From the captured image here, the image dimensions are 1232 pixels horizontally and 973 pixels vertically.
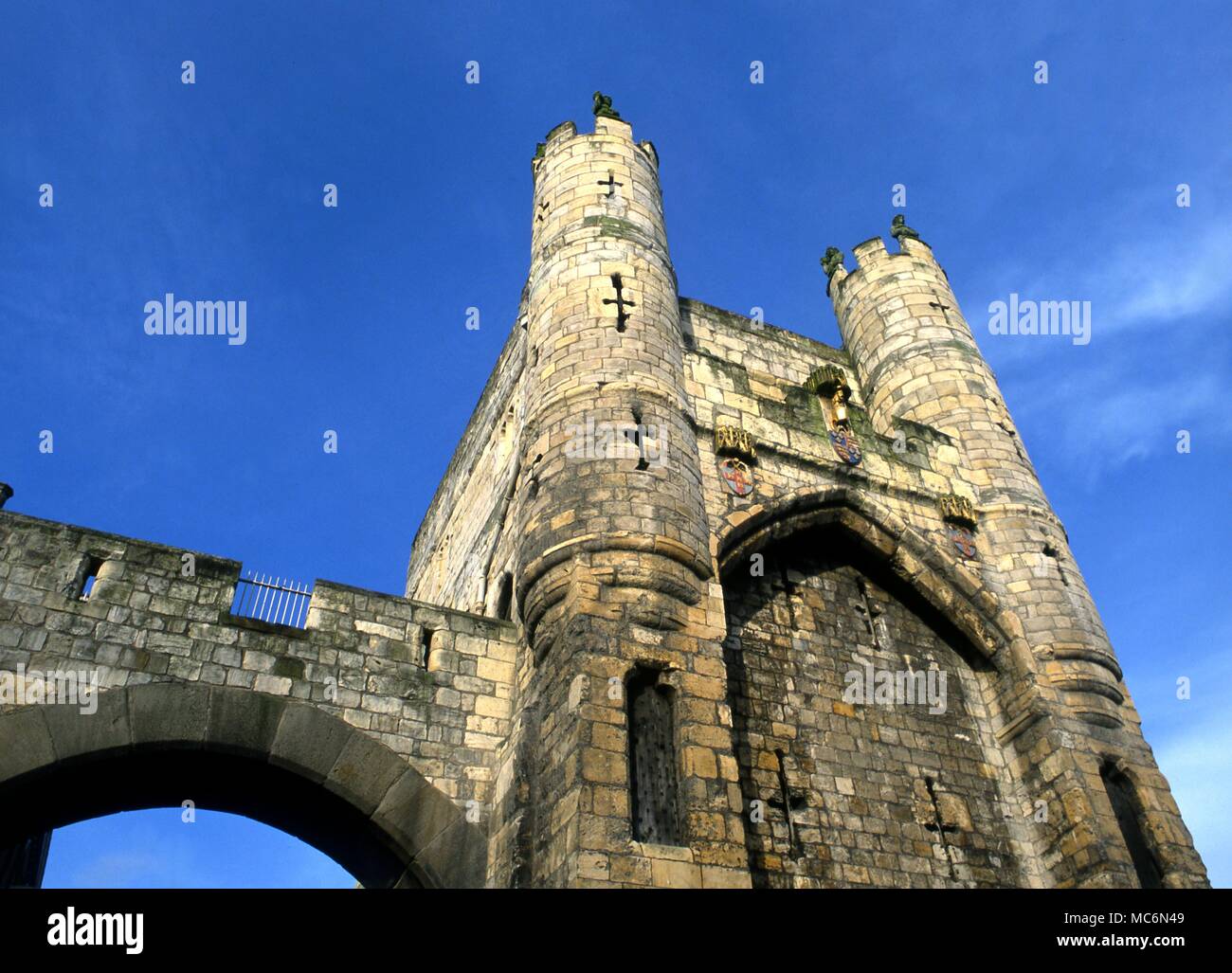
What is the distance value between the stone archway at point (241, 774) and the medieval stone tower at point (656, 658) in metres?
0.02

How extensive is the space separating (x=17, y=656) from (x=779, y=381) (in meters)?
8.36

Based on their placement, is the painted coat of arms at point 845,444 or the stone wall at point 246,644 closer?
the stone wall at point 246,644

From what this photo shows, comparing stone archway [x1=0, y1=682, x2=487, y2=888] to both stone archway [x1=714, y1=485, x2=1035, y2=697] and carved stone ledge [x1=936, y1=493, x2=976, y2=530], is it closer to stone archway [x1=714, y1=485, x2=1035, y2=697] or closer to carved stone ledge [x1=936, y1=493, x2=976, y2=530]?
stone archway [x1=714, y1=485, x2=1035, y2=697]

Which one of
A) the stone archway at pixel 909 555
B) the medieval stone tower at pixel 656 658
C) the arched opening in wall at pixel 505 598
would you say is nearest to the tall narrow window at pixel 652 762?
the medieval stone tower at pixel 656 658

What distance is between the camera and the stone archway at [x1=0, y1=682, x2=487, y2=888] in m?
7.11

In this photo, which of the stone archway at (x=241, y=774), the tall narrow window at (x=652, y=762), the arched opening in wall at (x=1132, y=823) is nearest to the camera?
the tall narrow window at (x=652, y=762)

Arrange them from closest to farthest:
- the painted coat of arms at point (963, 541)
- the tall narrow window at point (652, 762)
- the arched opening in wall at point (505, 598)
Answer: the tall narrow window at point (652, 762)
the arched opening in wall at point (505, 598)
the painted coat of arms at point (963, 541)

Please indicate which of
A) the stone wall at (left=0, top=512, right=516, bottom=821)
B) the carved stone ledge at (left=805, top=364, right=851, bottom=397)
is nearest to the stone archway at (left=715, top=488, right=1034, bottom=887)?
the carved stone ledge at (left=805, top=364, right=851, bottom=397)

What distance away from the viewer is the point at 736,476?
10.2m

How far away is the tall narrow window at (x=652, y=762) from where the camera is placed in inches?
272

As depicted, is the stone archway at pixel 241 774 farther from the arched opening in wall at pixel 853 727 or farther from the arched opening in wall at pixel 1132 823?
the arched opening in wall at pixel 1132 823

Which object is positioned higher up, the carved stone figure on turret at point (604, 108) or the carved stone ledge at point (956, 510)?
the carved stone figure on turret at point (604, 108)

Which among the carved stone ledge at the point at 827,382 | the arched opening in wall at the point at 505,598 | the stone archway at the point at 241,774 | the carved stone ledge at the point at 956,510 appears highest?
the carved stone ledge at the point at 827,382
